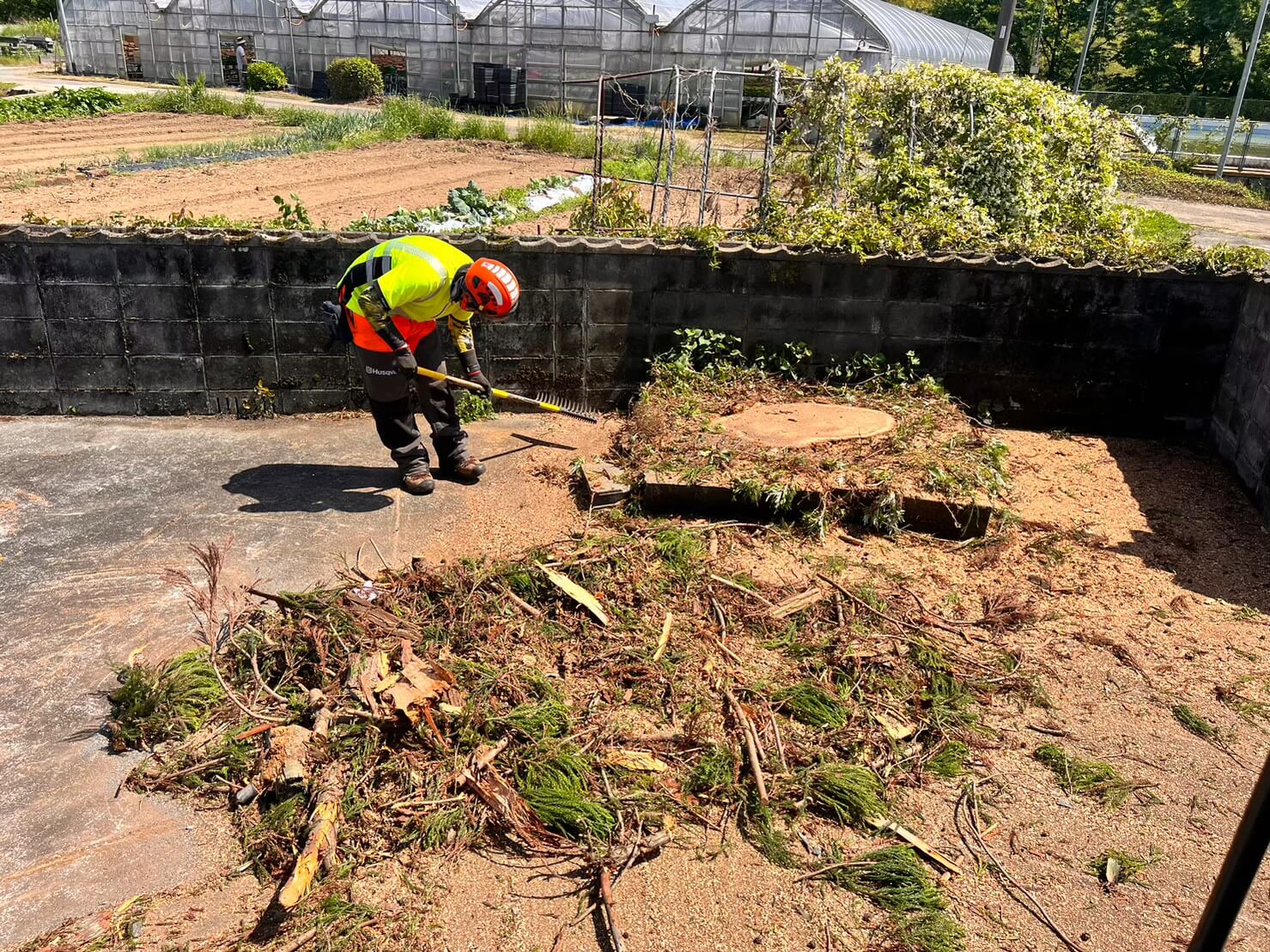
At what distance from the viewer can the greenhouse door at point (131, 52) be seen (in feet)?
107

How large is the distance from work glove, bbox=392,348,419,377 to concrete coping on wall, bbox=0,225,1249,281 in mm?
1347

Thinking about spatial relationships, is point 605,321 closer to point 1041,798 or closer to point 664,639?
point 664,639

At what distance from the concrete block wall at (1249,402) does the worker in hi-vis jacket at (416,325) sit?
5081 mm

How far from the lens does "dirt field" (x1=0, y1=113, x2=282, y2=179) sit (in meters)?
16.6

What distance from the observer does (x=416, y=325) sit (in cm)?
614

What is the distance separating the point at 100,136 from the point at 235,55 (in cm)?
1310

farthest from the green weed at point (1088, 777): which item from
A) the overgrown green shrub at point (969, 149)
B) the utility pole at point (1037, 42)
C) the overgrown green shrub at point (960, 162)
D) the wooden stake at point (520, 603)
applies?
the utility pole at point (1037, 42)

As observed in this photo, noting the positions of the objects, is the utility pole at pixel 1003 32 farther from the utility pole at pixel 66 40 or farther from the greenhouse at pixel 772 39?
the utility pole at pixel 66 40

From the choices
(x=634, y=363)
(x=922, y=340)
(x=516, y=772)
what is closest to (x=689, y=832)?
(x=516, y=772)

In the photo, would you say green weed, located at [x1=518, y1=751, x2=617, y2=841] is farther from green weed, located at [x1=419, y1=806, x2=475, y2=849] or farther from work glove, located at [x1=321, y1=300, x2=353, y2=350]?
work glove, located at [x1=321, y1=300, x2=353, y2=350]

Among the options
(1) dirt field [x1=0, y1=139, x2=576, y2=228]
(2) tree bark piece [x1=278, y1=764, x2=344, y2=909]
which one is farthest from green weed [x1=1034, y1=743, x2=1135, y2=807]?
(1) dirt field [x1=0, y1=139, x2=576, y2=228]

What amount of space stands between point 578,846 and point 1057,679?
2.46m

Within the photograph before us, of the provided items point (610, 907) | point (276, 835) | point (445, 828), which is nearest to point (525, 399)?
point (445, 828)

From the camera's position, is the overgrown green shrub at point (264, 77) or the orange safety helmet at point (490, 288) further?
the overgrown green shrub at point (264, 77)
